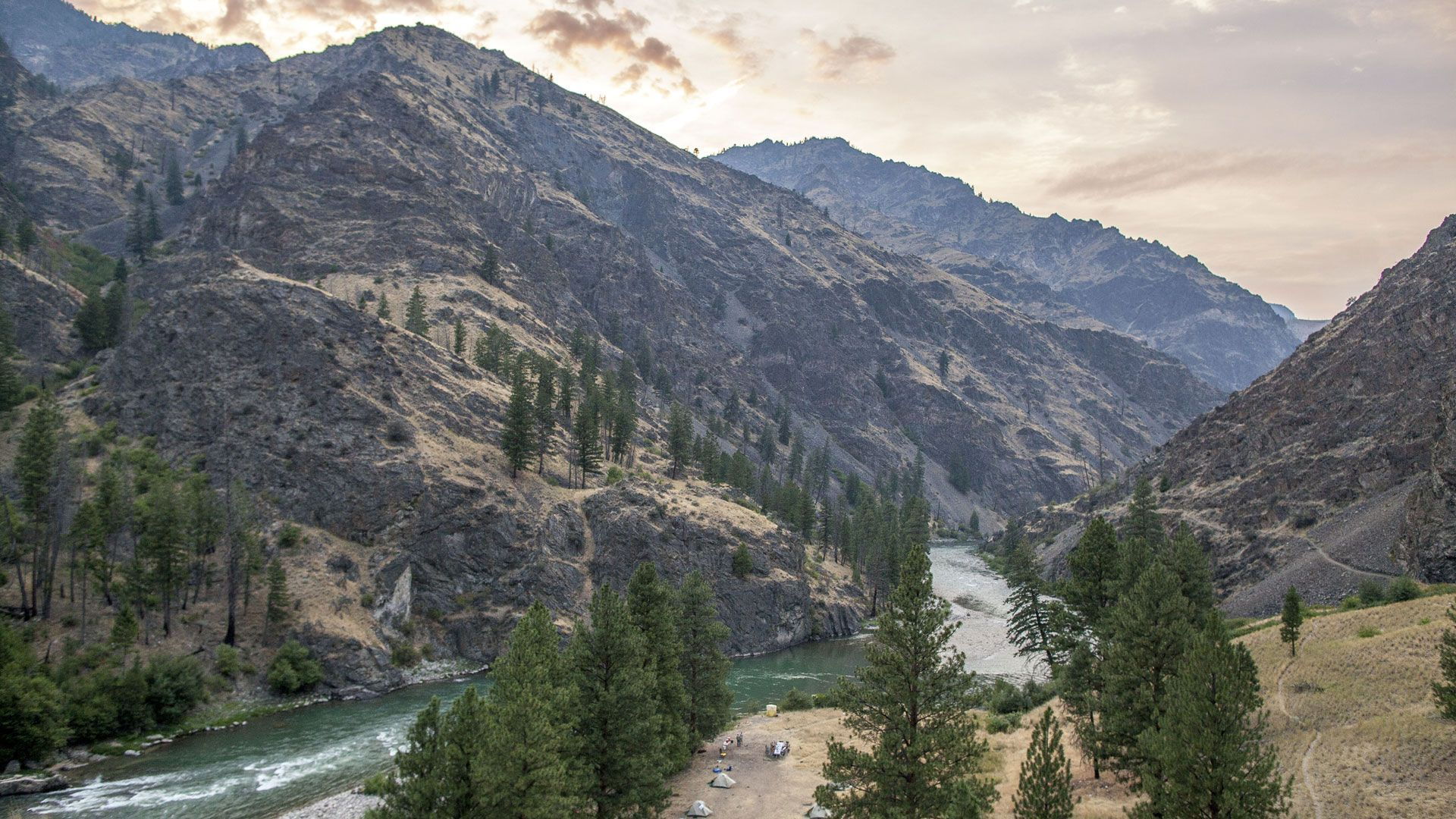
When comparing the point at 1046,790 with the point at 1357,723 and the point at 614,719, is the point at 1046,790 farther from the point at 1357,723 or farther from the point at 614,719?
the point at 614,719

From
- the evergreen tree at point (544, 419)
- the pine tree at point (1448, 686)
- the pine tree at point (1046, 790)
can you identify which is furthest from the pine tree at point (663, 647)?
the evergreen tree at point (544, 419)

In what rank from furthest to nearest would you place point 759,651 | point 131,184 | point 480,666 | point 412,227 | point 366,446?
1. point 131,184
2. point 412,227
3. point 759,651
4. point 366,446
5. point 480,666

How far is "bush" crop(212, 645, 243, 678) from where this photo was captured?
62750 millimetres

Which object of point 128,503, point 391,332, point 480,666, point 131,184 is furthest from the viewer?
point 131,184

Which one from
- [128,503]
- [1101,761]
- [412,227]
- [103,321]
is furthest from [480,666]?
[412,227]

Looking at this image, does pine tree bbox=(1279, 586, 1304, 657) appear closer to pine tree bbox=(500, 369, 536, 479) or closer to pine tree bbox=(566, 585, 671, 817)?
pine tree bbox=(566, 585, 671, 817)

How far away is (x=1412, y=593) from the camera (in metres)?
56.3

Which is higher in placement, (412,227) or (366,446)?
(412,227)

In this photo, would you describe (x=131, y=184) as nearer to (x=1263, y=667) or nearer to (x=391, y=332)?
(x=391, y=332)

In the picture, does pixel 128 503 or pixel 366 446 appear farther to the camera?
pixel 366 446

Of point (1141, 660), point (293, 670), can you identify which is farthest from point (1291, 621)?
point (293, 670)

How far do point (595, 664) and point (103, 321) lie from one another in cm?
→ 10929

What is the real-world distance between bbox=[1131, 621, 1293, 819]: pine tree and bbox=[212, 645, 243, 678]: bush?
67.1 meters

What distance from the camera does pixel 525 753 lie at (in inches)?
1127
